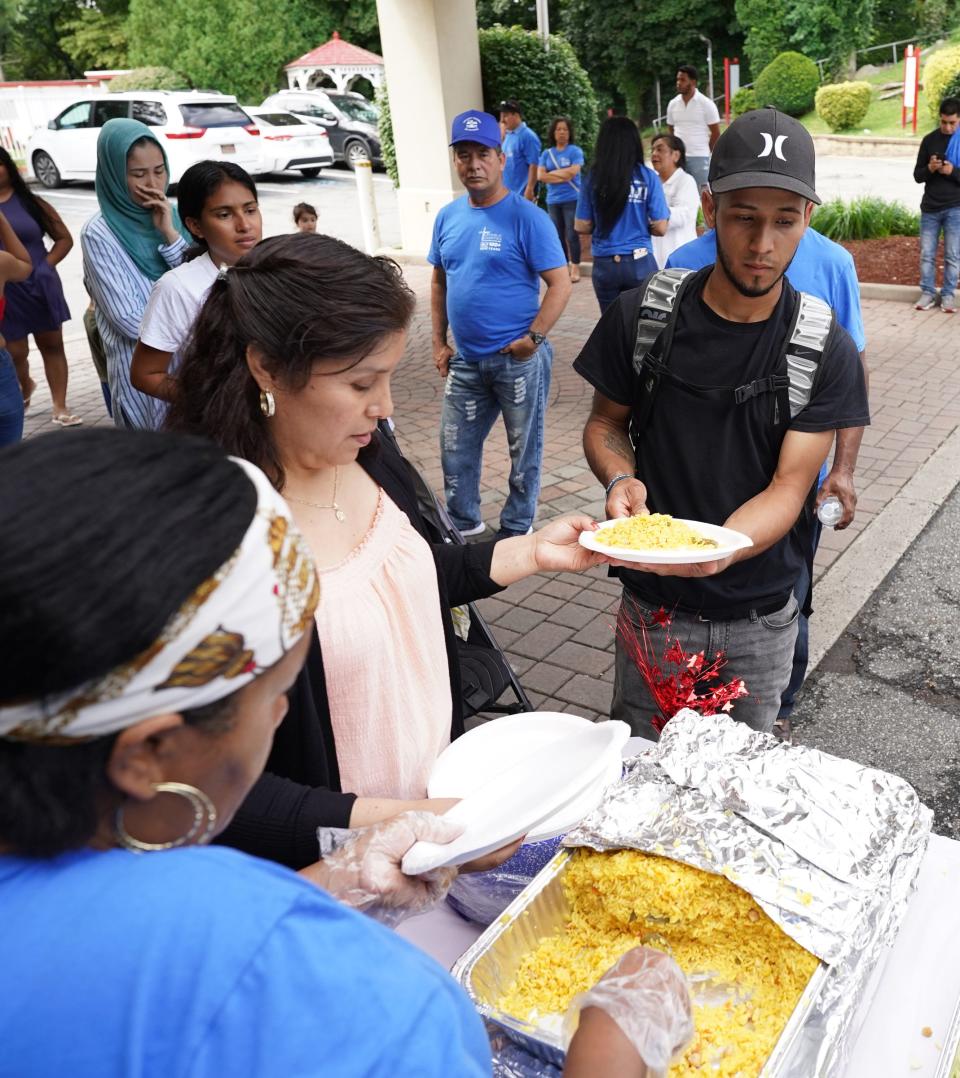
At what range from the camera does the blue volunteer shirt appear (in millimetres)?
3664

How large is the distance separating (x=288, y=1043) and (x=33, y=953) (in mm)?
226

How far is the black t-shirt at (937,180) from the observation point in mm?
9352

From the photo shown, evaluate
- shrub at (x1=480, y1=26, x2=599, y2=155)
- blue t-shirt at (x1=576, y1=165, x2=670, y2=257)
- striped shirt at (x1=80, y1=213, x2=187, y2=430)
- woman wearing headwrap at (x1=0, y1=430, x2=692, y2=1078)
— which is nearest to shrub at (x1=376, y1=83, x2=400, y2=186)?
shrub at (x1=480, y1=26, x2=599, y2=155)

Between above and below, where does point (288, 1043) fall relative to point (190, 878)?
below

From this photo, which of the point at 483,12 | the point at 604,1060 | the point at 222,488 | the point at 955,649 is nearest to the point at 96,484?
the point at 222,488

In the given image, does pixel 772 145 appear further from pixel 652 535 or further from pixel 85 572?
pixel 85 572

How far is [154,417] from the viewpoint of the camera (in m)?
4.37

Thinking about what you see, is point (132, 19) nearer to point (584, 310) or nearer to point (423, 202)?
point (423, 202)

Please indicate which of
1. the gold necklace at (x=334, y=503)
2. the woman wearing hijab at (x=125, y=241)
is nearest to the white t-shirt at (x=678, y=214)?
the woman wearing hijab at (x=125, y=241)

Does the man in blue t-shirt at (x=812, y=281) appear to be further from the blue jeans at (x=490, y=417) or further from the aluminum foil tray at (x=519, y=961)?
the aluminum foil tray at (x=519, y=961)

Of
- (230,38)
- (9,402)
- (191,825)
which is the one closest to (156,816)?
(191,825)

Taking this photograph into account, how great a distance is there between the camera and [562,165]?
38.0 ft

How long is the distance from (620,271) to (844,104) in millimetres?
18829

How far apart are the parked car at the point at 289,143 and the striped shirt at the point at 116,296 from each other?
18.5 meters
